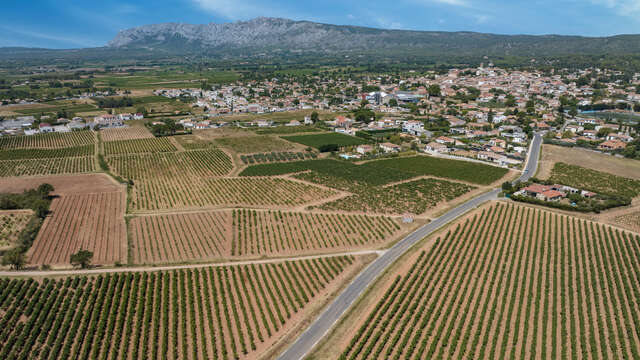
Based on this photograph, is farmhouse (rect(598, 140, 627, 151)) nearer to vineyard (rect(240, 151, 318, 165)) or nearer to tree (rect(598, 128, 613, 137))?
tree (rect(598, 128, 613, 137))

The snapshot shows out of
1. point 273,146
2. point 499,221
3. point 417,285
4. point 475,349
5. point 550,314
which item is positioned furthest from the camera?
point 273,146

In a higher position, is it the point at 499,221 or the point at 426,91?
the point at 426,91

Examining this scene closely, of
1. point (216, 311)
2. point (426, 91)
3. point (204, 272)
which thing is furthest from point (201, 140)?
point (426, 91)

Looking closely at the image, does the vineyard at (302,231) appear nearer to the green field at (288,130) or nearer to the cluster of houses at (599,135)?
the green field at (288,130)

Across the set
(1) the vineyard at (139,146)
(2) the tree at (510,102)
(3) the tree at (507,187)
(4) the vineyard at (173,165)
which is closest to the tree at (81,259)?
(4) the vineyard at (173,165)

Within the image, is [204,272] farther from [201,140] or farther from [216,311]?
[201,140]

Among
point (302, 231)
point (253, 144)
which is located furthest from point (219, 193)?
point (253, 144)

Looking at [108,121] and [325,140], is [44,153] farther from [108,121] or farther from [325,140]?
[325,140]
